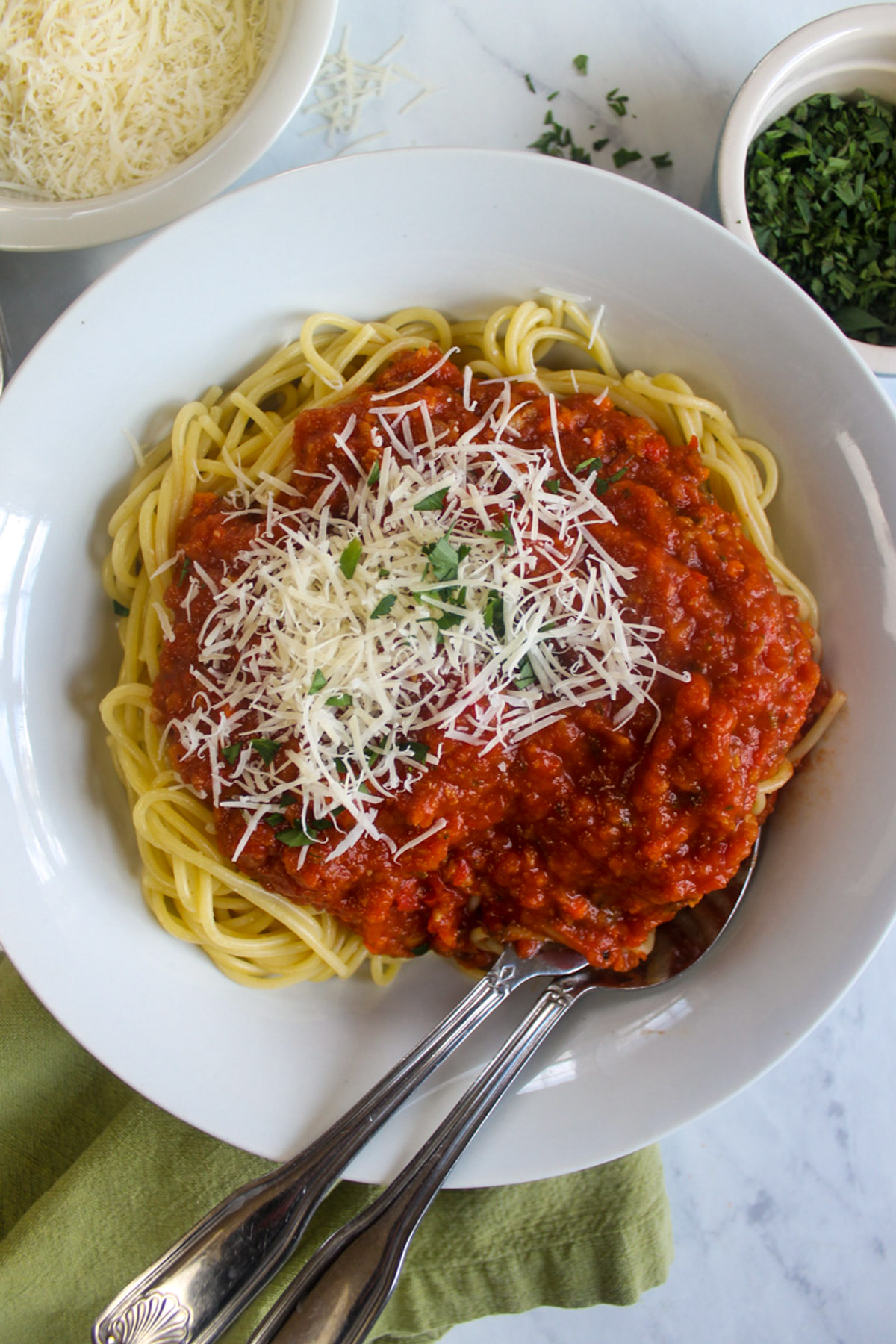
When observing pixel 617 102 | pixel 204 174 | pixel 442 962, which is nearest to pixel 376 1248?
pixel 442 962

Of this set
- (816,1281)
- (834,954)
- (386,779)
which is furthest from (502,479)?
(816,1281)

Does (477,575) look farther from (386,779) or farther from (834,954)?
(834,954)

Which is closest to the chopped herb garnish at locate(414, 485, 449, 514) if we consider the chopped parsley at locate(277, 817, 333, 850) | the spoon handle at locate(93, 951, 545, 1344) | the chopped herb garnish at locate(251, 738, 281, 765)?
the chopped herb garnish at locate(251, 738, 281, 765)

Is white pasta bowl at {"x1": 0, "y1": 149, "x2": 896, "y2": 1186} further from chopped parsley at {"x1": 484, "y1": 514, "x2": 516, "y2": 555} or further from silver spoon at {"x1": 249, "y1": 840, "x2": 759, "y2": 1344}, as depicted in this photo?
chopped parsley at {"x1": 484, "y1": 514, "x2": 516, "y2": 555}

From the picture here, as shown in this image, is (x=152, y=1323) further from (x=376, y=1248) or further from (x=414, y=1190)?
(x=414, y=1190)

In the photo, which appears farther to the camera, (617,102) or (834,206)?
(617,102)

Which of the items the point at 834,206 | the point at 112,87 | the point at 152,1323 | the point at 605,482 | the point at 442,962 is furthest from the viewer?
the point at 834,206

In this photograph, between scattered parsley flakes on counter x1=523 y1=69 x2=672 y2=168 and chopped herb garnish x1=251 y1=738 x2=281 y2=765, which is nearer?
chopped herb garnish x1=251 y1=738 x2=281 y2=765
